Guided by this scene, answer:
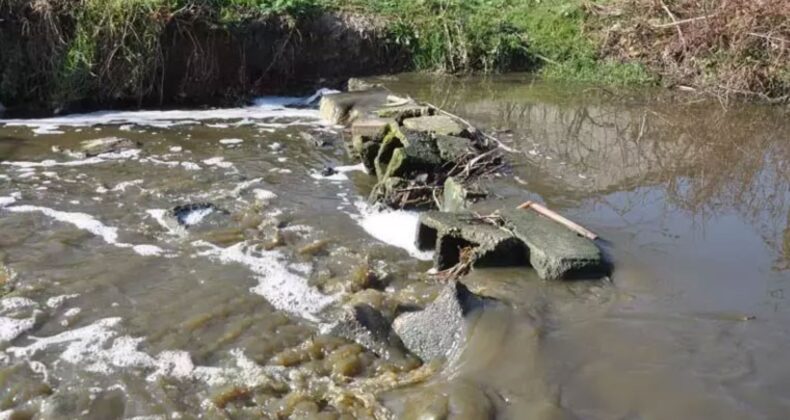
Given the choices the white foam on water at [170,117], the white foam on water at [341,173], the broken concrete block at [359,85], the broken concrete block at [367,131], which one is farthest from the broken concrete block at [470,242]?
the broken concrete block at [359,85]

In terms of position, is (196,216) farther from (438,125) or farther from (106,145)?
(438,125)

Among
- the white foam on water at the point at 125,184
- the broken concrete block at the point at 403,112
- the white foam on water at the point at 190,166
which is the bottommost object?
the white foam on water at the point at 125,184

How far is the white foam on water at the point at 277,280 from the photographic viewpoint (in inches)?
173

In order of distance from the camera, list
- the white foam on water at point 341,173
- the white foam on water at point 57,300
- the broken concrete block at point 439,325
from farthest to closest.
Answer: the white foam on water at point 341,173
the white foam on water at point 57,300
the broken concrete block at point 439,325

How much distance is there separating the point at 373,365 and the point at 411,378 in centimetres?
23

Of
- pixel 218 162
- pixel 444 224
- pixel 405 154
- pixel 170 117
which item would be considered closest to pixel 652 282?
pixel 444 224

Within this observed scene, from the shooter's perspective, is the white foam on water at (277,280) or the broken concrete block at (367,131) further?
the broken concrete block at (367,131)

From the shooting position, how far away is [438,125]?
23.6 feet

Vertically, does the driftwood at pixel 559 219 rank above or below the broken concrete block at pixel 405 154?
below

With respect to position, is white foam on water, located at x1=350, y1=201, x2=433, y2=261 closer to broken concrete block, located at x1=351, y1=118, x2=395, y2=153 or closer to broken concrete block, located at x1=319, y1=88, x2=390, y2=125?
broken concrete block, located at x1=351, y1=118, x2=395, y2=153

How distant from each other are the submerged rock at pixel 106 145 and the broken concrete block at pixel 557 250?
4.05m

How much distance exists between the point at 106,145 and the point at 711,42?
7.43 metres

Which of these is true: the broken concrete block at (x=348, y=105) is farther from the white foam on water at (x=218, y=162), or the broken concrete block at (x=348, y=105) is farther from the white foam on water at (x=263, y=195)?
the white foam on water at (x=263, y=195)

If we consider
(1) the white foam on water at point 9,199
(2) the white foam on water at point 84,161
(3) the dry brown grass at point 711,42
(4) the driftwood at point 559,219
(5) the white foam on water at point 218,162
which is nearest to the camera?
(4) the driftwood at point 559,219
